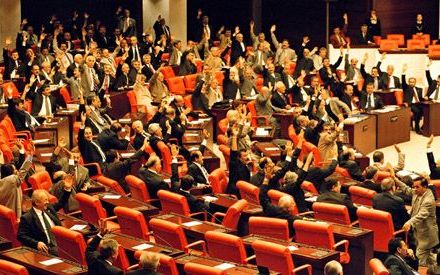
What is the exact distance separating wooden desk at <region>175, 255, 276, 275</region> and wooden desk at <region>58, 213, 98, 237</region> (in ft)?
4.22

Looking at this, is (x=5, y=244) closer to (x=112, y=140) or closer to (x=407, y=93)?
(x=112, y=140)

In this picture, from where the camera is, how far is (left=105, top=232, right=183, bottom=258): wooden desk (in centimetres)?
926

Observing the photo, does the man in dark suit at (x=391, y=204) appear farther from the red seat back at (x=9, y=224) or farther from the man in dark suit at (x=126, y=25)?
the man in dark suit at (x=126, y=25)

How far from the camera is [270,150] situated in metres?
14.6

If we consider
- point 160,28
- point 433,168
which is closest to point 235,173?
point 433,168

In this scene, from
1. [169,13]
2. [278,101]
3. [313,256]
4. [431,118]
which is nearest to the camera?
[313,256]

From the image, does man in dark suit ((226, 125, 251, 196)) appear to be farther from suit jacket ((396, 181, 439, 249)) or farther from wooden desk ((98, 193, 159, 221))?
suit jacket ((396, 181, 439, 249))

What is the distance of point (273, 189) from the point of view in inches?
462

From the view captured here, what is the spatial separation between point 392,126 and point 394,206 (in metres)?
7.04

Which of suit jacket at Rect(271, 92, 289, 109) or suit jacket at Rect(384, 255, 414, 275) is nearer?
suit jacket at Rect(384, 255, 414, 275)

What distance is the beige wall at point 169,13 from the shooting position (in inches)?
973

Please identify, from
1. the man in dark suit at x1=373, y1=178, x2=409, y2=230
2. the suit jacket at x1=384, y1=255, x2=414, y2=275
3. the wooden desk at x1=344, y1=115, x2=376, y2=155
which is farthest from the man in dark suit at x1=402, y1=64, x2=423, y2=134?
the suit jacket at x1=384, y1=255, x2=414, y2=275

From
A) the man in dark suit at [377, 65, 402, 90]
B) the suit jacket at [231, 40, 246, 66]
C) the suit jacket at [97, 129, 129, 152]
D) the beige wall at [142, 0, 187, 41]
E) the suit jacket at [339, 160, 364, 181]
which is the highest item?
the beige wall at [142, 0, 187, 41]

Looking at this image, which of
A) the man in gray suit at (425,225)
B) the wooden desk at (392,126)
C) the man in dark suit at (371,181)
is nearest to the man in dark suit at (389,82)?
the wooden desk at (392,126)
